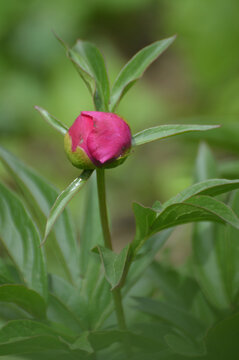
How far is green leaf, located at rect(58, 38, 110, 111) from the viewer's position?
56 centimetres

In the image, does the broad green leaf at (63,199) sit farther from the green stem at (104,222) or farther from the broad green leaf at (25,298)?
the broad green leaf at (25,298)

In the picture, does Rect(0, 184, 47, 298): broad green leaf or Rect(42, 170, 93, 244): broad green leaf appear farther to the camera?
Rect(0, 184, 47, 298): broad green leaf

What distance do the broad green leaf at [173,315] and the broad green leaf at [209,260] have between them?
0.05 metres

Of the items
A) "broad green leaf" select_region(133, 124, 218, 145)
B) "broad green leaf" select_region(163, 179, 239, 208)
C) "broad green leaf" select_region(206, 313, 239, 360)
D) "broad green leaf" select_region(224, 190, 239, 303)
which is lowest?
"broad green leaf" select_region(206, 313, 239, 360)

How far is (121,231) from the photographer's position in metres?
2.86

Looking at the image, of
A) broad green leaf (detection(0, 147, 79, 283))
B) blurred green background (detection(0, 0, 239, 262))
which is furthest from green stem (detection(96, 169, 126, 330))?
blurred green background (detection(0, 0, 239, 262))

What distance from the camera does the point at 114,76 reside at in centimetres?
309

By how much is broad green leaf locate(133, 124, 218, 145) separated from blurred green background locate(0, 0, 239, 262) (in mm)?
1921

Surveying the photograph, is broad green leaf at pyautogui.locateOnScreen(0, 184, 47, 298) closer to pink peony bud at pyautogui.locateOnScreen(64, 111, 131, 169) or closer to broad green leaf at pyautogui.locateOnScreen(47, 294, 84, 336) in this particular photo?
broad green leaf at pyautogui.locateOnScreen(47, 294, 84, 336)

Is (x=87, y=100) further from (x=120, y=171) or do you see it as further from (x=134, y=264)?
(x=134, y=264)

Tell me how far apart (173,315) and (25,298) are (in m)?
0.20

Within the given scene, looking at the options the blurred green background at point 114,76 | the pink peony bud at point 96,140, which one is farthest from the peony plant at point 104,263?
the blurred green background at point 114,76

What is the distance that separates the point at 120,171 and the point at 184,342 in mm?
2321

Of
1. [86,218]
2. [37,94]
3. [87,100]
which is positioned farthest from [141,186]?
[86,218]
